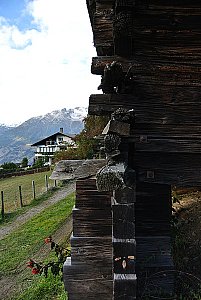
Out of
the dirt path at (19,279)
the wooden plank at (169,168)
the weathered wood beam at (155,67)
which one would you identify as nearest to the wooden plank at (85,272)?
the wooden plank at (169,168)

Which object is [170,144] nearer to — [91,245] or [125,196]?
[125,196]

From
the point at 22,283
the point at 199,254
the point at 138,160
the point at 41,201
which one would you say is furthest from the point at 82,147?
the point at 138,160

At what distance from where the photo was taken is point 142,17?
3.58 metres

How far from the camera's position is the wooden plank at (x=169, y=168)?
3.89m

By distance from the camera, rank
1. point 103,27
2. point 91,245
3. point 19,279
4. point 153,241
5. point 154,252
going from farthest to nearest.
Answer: point 19,279, point 153,241, point 154,252, point 91,245, point 103,27

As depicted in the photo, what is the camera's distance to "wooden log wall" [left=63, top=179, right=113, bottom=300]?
181 inches

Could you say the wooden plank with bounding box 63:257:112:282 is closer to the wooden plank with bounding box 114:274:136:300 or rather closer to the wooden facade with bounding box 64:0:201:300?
the wooden facade with bounding box 64:0:201:300

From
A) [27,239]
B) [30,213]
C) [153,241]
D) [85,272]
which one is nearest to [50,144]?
[30,213]

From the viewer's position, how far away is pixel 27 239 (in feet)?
38.3

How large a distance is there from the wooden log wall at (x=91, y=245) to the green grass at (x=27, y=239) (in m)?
4.70

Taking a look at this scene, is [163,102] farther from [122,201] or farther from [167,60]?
[122,201]

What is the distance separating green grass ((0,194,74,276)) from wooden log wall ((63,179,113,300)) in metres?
4.70

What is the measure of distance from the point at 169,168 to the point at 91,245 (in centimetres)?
161

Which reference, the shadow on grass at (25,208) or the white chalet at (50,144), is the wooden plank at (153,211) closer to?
the shadow on grass at (25,208)
